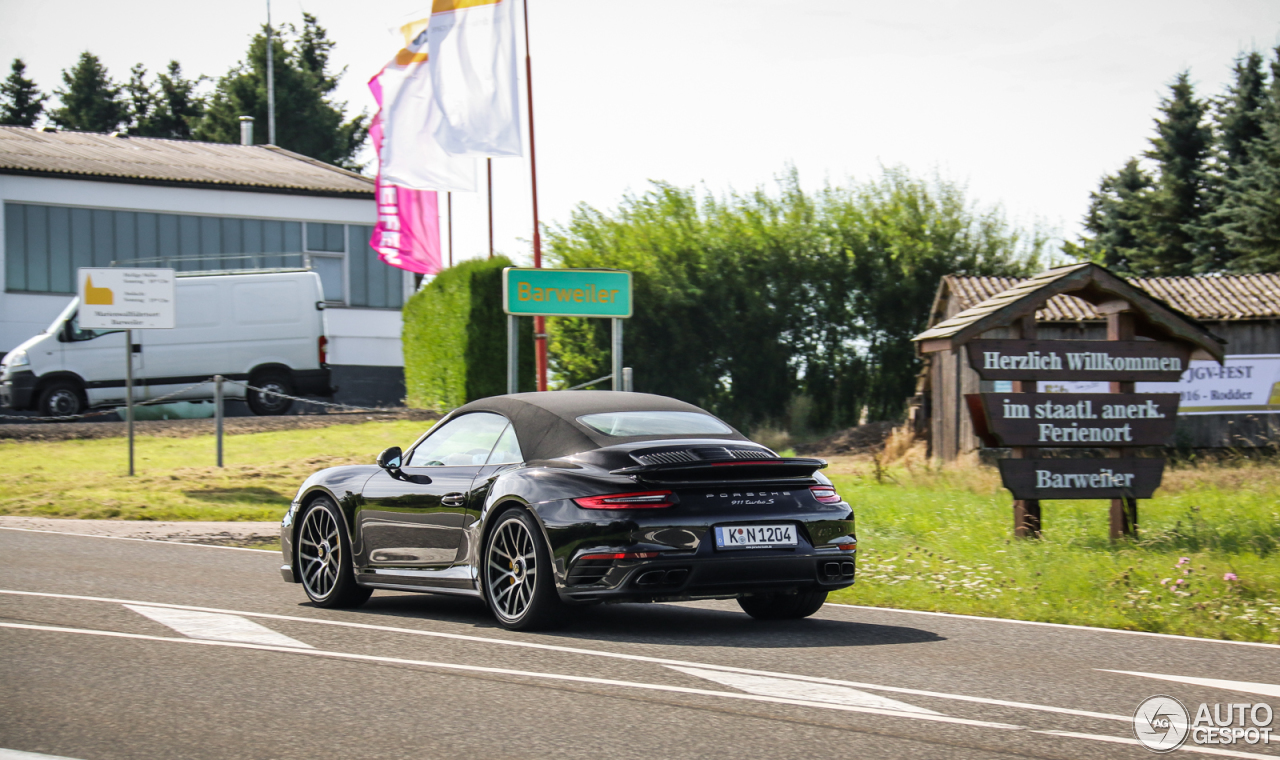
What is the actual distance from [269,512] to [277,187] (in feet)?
70.5

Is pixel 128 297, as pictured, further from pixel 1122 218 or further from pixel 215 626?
pixel 1122 218

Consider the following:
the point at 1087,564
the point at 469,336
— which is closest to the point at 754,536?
the point at 1087,564

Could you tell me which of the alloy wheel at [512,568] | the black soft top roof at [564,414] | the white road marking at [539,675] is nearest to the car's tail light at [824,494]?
the black soft top roof at [564,414]

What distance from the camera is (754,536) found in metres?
7.44

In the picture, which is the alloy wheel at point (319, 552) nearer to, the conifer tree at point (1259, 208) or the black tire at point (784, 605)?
the black tire at point (784, 605)

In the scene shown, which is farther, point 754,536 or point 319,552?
point 319,552

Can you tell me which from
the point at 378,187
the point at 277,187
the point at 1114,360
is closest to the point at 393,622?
the point at 1114,360

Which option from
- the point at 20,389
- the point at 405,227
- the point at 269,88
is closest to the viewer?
the point at 20,389

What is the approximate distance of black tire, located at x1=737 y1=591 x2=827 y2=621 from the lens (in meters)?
8.30

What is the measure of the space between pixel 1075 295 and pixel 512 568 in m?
6.97

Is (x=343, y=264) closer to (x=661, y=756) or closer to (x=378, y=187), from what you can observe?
(x=378, y=187)

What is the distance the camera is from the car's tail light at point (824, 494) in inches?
307

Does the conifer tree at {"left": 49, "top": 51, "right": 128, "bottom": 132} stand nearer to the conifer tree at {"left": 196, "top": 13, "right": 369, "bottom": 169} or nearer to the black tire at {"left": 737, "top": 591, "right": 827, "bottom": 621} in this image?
the conifer tree at {"left": 196, "top": 13, "right": 369, "bottom": 169}

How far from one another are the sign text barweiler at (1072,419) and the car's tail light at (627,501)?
524cm
